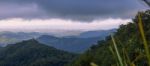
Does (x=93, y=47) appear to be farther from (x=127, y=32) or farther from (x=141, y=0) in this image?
(x=141, y=0)

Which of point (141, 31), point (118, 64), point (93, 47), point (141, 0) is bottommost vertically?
point (93, 47)

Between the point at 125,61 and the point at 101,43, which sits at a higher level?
the point at 125,61

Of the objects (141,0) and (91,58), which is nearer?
(141,0)

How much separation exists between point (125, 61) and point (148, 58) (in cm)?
38

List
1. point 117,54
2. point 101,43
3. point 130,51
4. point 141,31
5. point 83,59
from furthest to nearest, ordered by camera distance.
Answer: point 101,43
point 83,59
point 130,51
point 117,54
point 141,31

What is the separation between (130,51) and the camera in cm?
6750

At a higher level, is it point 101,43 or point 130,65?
point 130,65

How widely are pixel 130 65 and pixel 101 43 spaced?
6281 inches

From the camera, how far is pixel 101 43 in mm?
162750

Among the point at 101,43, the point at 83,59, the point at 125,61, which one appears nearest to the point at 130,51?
the point at 83,59

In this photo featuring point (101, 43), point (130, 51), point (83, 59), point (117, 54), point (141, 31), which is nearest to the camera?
point (141, 31)

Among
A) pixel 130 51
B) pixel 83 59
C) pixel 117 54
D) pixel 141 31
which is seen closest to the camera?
pixel 141 31

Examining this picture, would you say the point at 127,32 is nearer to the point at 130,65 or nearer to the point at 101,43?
the point at 101,43

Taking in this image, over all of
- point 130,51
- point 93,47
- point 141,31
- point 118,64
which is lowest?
point 93,47
